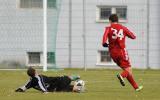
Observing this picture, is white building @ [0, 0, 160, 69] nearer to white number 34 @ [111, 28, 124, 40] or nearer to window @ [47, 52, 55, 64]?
window @ [47, 52, 55, 64]

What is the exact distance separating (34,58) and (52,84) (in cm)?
1735

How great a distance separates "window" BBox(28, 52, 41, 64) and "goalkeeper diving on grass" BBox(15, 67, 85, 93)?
16.4 meters

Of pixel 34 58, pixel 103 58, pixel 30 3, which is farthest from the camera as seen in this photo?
pixel 103 58

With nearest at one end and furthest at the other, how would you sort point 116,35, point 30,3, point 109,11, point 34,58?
point 116,35 → point 34,58 → point 30,3 → point 109,11

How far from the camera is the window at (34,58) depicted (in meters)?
33.6

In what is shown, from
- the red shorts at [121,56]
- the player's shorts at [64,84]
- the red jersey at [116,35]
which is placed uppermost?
the red jersey at [116,35]

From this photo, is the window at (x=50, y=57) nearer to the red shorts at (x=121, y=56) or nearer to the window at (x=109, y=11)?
the window at (x=109, y=11)

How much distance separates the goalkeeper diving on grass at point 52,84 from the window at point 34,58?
16.4 metres

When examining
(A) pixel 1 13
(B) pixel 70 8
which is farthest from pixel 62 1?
(A) pixel 1 13

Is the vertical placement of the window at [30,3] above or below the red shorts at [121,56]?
above

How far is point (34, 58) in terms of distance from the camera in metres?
34.2

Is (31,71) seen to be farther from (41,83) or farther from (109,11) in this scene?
(109,11)

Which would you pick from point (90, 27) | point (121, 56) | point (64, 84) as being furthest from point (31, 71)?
point (90, 27)

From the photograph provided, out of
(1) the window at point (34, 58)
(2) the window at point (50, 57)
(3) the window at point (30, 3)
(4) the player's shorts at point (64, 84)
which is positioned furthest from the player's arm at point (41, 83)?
(3) the window at point (30, 3)
